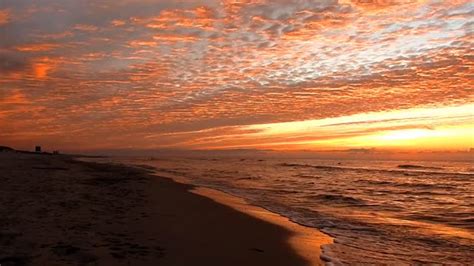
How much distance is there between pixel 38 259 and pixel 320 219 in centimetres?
1160

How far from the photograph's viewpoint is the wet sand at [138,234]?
8086 mm

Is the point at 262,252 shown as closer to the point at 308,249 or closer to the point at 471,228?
the point at 308,249

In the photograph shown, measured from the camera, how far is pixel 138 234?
10.4 m

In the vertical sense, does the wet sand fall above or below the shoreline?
above

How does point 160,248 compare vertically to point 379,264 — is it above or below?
above

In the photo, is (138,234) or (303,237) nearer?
(138,234)

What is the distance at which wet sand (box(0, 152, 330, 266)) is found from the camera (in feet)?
26.5

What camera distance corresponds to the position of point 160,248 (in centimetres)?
908

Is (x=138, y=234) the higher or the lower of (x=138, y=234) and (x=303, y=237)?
the higher

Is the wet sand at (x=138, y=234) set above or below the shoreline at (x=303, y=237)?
above

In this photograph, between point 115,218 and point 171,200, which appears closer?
point 115,218

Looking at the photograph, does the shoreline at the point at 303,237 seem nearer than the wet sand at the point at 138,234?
No

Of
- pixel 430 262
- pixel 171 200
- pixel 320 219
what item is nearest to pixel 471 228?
pixel 320 219

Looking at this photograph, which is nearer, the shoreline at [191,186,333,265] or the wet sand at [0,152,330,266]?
the wet sand at [0,152,330,266]
